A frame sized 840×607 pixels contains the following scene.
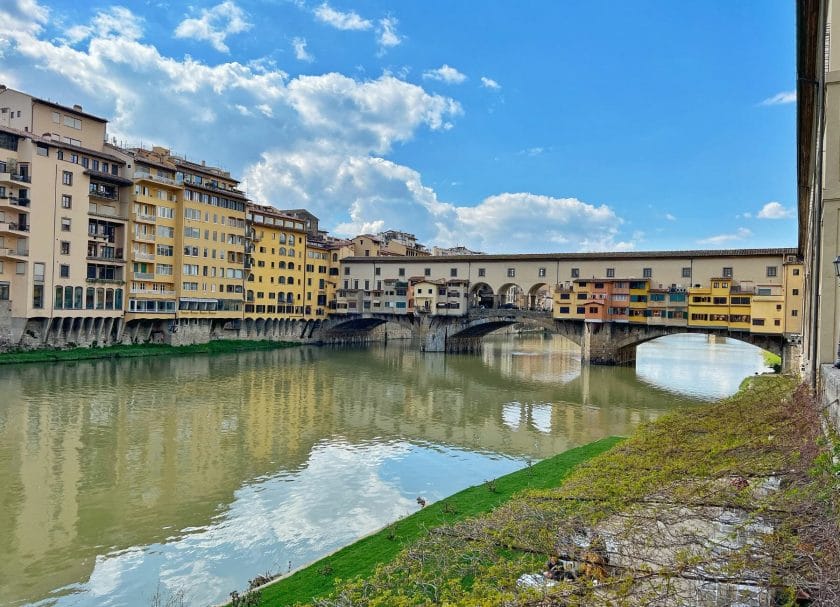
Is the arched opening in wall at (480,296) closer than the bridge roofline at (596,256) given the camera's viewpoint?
No

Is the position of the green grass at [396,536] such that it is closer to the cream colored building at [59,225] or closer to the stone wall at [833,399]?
the stone wall at [833,399]

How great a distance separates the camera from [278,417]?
82.0 feet

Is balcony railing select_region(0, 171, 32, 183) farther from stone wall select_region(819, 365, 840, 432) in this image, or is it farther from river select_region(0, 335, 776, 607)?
stone wall select_region(819, 365, 840, 432)

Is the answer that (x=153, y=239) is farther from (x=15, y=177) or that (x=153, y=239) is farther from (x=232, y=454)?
(x=232, y=454)

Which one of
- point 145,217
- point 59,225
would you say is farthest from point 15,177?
point 145,217

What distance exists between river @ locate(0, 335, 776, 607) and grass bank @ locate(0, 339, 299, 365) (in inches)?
61.3

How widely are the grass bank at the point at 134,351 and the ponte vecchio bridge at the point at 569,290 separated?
41.3 ft

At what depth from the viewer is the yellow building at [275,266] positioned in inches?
2244

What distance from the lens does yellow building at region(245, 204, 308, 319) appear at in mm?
57000

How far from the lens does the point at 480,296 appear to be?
200 feet

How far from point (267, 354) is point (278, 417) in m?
27.4

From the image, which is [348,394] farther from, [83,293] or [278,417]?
[83,293]

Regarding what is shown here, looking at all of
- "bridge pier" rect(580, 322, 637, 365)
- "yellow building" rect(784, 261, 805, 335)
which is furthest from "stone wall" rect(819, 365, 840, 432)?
"bridge pier" rect(580, 322, 637, 365)

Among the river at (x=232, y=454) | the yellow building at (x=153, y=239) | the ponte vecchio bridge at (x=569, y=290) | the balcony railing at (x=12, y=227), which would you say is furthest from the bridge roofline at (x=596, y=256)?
the balcony railing at (x=12, y=227)
